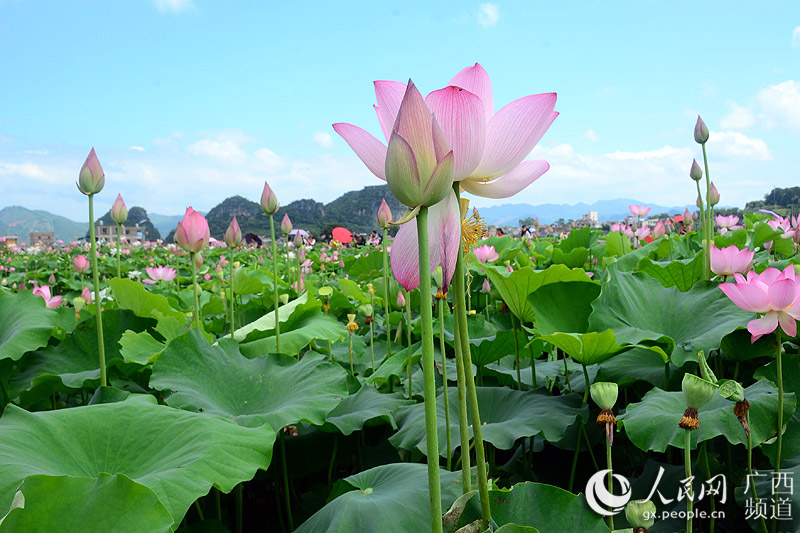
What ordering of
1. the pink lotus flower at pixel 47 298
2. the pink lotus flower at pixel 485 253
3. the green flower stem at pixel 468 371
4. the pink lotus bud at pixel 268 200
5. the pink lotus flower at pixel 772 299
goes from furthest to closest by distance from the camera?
the pink lotus flower at pixel 485 253 < the pink lotus flower at pixel 47 298 < the pink lotus bud at pixel 268 200 < the pink lotus flower at pixel 772 299 < the green flower stem at pixel 468 371

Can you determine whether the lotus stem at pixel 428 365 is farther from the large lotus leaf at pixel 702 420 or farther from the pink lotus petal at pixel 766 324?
the pink lotus petal at pixel 766 324

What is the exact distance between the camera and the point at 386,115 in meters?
0.60

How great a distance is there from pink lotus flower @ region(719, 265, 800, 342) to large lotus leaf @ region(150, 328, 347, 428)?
864 millimetres

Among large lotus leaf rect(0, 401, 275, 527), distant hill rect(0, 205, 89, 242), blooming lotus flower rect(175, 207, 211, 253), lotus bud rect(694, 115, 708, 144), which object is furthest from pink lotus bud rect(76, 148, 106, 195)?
distant hill rect(0, 205, 89, 242)

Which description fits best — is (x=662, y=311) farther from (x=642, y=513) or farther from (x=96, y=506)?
(x=96, y=506)

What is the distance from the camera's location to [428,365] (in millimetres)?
475

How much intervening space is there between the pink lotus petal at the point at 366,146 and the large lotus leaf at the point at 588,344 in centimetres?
61

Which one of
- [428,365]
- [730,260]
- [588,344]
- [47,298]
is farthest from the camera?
[47,298]

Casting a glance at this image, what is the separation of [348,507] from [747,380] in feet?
3.89

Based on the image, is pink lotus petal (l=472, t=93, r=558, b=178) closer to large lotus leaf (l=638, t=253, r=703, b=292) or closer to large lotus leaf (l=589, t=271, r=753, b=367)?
large lotus leaf (l=589, t=271, r=753, b=367)

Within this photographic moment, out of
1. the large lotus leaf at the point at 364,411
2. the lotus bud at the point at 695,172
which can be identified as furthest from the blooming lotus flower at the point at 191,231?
the lotus bud at the point at 695,172

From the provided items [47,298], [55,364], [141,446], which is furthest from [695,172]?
[47,298]

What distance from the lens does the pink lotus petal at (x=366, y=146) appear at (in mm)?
600

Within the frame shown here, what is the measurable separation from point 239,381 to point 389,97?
3.46 feet
